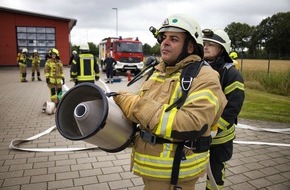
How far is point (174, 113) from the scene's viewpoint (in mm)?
1661

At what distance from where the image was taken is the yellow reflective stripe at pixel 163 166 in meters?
1.86

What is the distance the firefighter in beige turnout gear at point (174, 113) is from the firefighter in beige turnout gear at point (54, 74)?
6804mm

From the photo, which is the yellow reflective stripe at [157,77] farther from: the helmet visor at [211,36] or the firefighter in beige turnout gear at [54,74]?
the firefighter in beige turnout gear at [54,74]

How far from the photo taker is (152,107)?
1684mm

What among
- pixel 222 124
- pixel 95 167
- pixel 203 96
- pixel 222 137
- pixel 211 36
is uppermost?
pixel 211 36

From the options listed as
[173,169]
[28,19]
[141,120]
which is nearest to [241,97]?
[173,169]

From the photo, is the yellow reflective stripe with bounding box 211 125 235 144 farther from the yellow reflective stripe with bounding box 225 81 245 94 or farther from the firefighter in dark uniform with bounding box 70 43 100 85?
the firefighter in dark uniform with bounding box 70 43 100 85

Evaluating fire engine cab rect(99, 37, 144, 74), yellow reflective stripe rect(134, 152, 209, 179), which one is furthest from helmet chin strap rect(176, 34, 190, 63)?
fire engine cab rect(99, 37, 144, 74)

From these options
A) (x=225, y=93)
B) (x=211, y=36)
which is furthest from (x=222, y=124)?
(x=211, y=36)

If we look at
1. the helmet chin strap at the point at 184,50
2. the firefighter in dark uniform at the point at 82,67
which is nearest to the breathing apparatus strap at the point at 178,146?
the helmet chin strap at the point at 184,50

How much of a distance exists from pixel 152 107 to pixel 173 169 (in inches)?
19.4

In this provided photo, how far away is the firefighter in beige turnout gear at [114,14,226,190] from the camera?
1660 millimetres

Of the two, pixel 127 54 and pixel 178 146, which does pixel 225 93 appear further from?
pixel 127 54

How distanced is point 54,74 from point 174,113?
733 cm
